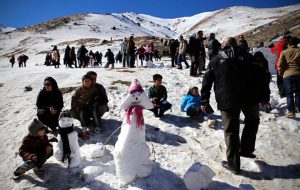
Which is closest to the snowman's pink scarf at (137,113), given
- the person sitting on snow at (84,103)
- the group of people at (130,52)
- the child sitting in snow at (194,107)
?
the person sitting on snow at (84,103)

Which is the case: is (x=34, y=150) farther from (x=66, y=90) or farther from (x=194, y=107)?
(x=66, y=90)

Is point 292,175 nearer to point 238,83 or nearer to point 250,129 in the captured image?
point 250,129

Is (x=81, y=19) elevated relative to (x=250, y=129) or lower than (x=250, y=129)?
elevated

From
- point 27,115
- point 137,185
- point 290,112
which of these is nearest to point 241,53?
point 137,185

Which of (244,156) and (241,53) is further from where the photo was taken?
(244,156)

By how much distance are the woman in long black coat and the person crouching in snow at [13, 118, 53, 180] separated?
5.22ft

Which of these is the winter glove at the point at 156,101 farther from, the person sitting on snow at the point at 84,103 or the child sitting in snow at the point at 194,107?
the person sitting on snow at the point at 84,103

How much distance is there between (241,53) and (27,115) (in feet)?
21.7

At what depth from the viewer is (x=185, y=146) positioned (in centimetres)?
649

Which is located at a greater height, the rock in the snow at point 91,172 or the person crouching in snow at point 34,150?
the person crouching in snow at point 34,150

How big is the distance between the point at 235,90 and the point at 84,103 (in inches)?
159

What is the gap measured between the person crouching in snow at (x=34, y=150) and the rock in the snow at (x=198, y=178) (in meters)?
2.87

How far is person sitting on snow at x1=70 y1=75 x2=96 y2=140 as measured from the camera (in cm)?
720

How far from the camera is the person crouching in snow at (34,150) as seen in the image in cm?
529
